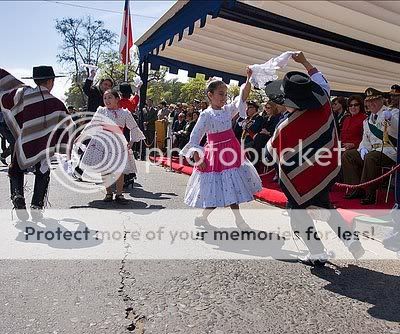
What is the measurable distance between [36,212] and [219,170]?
2454mm

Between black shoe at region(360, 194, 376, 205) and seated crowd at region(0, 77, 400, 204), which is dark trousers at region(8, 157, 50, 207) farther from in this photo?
black shoe at region(360, 194, 376, 205)

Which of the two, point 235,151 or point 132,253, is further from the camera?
point 235,151

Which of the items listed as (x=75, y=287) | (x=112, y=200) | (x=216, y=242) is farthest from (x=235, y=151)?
(x=112, y=200)

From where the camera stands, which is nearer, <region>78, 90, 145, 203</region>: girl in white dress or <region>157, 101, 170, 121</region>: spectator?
<region>78, 90, 145, 203</region>: girl in white dress

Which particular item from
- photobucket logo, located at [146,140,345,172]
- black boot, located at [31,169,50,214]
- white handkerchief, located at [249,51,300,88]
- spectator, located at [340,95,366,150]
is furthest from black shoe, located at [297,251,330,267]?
spectator, located at [340,95,366,150]

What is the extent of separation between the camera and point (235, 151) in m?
5.38

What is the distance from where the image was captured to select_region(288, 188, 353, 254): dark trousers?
14.1 ft

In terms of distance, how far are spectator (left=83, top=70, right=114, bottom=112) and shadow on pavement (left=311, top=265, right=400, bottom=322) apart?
18.1ft

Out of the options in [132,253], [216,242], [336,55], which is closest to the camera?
[132,253]

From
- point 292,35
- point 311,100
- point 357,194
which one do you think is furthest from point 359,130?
point 311,100

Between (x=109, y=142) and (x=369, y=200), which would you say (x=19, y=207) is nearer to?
(x=109, y=142)

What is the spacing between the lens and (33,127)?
5879mm

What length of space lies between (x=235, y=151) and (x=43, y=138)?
8.10 feet

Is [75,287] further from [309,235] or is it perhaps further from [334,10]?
[334,10]
